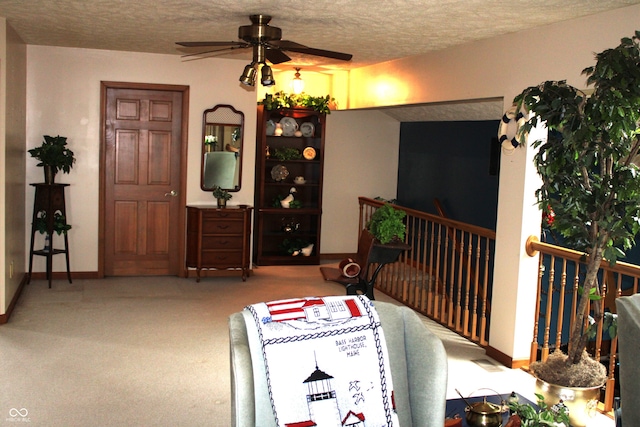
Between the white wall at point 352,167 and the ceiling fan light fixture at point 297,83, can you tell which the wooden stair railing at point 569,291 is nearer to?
the white wall at point 352,167

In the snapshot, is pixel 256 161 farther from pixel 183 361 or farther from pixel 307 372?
pixel 307 372

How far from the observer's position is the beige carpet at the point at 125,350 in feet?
13.2

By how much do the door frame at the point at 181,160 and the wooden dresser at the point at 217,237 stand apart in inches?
5.6

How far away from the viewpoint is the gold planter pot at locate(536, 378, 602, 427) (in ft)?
11.2

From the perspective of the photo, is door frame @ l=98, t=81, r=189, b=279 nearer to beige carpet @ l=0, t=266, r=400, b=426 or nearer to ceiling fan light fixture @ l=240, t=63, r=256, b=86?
beige carpet @ l=0, t=266, r=400, b=426

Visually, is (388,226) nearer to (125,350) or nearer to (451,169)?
(125,350)

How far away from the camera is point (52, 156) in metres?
6.75

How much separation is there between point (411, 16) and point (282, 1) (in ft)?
2.97

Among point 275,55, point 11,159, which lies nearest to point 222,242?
point 11,159

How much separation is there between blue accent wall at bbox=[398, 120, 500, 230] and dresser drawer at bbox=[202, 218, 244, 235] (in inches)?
101


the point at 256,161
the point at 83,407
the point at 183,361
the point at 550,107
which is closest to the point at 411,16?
the point at 550,107

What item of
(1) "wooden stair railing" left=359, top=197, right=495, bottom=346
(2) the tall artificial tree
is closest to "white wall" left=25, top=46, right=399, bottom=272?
(1) "wooden stair railing" left=359, top=197, right=495, bottom=346

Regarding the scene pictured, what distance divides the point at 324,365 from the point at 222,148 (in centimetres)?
550

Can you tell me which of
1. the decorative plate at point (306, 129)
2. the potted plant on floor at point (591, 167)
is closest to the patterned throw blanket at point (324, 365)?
the potted plant on floor at point (591, 167)
